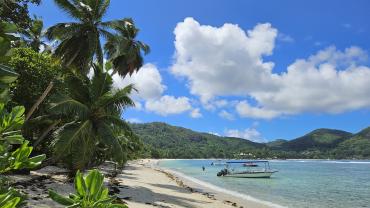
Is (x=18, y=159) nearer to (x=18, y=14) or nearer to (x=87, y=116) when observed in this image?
(x=18, y=14)

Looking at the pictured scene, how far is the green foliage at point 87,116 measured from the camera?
18703 mm

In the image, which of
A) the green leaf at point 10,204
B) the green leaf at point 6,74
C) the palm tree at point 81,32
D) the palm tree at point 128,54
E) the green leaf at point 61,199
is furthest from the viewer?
the palm tree at point 128,54

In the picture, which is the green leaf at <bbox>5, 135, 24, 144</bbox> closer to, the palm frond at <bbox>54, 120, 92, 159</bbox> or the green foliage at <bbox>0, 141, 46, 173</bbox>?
the green foliage at <bbox>0, 141, 46, 173</bbox>

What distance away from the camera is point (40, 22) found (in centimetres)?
3428

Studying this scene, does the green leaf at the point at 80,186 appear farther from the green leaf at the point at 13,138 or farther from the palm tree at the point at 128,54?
the palm tree at the point at 128,54

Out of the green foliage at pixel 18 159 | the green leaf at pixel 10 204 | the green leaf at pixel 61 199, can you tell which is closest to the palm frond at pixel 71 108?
the green foliage at pixel 18 159

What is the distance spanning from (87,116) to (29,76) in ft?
10.9

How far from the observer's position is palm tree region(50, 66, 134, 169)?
18703 millimetres

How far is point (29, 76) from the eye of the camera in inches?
766

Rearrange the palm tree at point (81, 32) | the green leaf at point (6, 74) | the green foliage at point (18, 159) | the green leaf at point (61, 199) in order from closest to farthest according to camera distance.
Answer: the green leaf at point (61, 199), the green foliage at point (18, 159), the green leaf at point (6, 74), the palm tree at point (81, 32)

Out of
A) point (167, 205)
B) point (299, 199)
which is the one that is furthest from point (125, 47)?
point (299, 199)

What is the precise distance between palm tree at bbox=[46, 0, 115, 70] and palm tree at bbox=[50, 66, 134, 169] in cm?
137

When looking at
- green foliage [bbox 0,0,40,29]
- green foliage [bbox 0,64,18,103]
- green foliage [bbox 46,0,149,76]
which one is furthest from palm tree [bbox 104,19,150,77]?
green foliage [bbox 0,64,18,103]

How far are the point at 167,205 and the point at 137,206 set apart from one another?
2.06 metres
